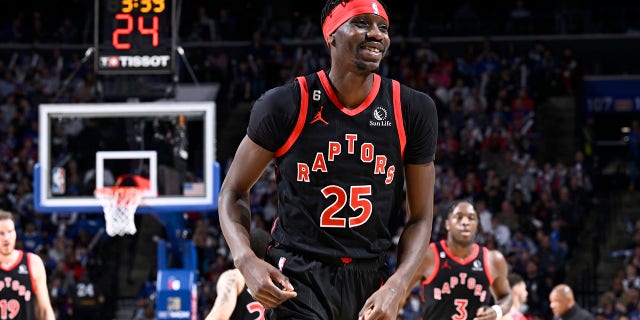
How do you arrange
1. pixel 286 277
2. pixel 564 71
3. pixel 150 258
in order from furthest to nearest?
pixel 564 71 < pixel 150 258 < pixel 286 277

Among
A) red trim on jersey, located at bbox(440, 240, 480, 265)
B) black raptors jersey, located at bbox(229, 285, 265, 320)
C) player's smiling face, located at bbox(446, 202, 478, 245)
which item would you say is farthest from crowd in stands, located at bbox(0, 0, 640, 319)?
black raptors jersey, located at bbox(229, 285, 265, 320)

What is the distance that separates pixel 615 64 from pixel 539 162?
3834 mm

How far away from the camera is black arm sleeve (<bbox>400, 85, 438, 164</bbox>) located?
3.95 m

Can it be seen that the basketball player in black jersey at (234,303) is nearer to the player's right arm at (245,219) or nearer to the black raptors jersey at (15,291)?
the black raptors jersey at (15,291)

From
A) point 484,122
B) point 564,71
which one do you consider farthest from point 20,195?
point 564,71

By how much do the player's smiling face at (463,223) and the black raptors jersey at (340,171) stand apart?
15.0 feet

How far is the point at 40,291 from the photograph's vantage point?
332 inches

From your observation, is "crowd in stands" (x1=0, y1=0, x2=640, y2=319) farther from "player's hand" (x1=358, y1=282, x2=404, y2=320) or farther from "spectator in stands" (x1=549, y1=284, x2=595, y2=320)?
"player's hand" (x1=358, y1=282, x2=404, y2=320)

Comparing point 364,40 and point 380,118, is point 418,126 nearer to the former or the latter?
point 380,118

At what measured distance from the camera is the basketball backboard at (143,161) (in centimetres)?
1134

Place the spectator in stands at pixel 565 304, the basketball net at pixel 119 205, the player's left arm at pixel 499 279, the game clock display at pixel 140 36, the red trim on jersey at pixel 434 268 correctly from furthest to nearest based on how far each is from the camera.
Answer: the game clock display at pixel 140 36
the basketball net at pixel 119 205
the spectator in stands at pixel 565 304
the player's left arm at pixel 499 279
the red trim on jersey at pixel 434 268

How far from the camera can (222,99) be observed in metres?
21.5

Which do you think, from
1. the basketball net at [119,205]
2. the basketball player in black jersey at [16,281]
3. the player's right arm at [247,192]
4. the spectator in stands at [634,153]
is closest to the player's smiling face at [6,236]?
the basketball player in black jersey at [16,281]

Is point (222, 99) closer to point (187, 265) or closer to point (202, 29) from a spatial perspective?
point (202, 29)
